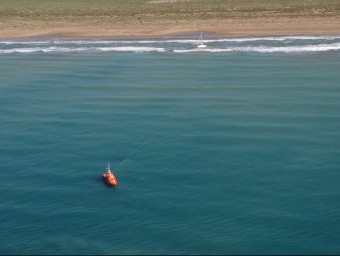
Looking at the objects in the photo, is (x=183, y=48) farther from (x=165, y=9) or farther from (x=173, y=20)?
(x=165, y=9)

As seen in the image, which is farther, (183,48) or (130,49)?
(130,49)

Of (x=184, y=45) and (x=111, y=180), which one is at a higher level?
(x=184, y=45)

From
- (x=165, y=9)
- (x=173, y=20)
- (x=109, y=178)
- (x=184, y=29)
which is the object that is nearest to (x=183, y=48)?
(x=184, y=29)

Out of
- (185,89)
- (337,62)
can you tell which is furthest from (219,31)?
(185,89)

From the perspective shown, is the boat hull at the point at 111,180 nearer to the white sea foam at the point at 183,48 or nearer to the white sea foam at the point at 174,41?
→ the white sea foam at the point at 183,48

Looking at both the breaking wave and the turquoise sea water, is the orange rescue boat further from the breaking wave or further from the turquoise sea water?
the breaking wave

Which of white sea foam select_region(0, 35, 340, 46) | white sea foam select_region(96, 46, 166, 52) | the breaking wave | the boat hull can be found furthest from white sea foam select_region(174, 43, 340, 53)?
the boat hull

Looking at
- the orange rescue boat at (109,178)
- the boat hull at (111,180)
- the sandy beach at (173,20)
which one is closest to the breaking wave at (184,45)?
the sandy beach at (173,20)

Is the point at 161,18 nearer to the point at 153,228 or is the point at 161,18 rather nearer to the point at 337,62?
the point at 337,62
